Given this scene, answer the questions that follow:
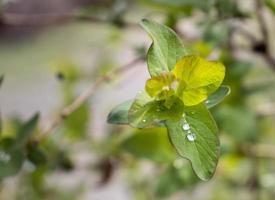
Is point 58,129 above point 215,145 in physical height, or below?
below

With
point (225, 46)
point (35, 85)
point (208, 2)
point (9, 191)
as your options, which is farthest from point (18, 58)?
point (208, 2)

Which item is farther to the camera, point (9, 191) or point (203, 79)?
point (9, 191)

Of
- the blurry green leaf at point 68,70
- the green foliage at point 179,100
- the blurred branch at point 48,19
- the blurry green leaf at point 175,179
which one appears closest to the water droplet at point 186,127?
the green foliage at point 179,100

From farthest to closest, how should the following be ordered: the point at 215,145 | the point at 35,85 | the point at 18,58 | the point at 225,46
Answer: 1. the point at 18,58
2. the point at 35,85
3. the point at 225,46
4. the point at 215,145

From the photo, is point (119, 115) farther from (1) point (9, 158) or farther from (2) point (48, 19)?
(2) point (48, 19)

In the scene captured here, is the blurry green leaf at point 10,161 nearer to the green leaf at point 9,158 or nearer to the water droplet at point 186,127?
the green leaf at point 9,158

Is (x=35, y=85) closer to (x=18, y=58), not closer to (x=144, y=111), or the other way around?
(x=18, y=58)
